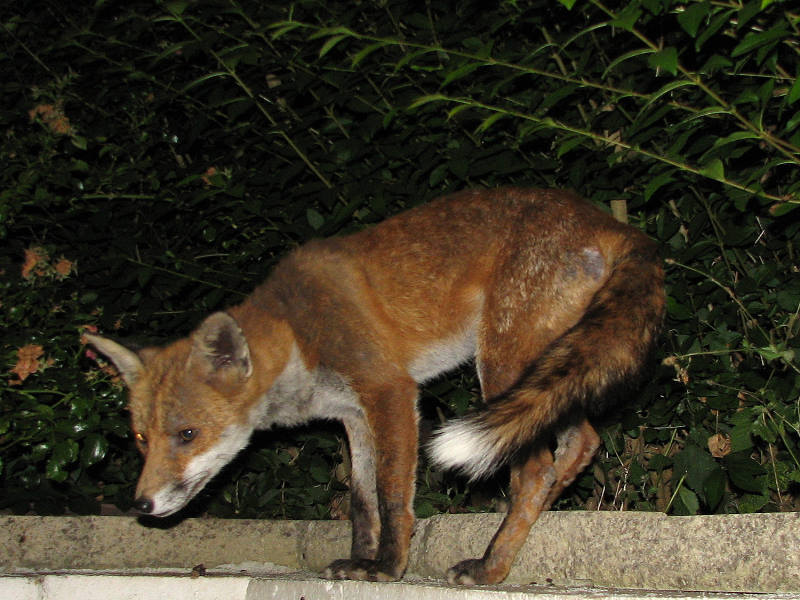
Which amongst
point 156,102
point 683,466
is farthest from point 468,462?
point 156,102

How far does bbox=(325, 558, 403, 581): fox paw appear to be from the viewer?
10.4 feet

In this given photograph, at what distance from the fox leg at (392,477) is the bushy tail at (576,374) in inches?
26.9

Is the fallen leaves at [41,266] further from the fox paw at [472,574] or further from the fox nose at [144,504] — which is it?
the fox paw at [472,574]

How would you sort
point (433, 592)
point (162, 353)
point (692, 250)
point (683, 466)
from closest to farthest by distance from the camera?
point (433, 592), point (683, 466), point (692, 250), point (162, 353)

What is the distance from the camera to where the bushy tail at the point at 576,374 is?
2520mm

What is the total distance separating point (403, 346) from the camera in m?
3.62

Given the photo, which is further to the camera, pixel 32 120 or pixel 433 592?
pixel 32 120

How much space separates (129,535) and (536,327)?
2340 millimetres

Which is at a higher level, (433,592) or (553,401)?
(553,401)

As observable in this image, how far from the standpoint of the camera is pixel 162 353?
12.1 feet

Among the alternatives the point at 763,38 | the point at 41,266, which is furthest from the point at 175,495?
the point at 763,38

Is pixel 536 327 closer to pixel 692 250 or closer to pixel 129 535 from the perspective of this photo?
pixel 692 250

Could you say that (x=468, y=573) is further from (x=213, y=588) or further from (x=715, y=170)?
(x=715, y=170)

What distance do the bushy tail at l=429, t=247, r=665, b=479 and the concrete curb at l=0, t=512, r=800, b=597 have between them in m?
0.43
